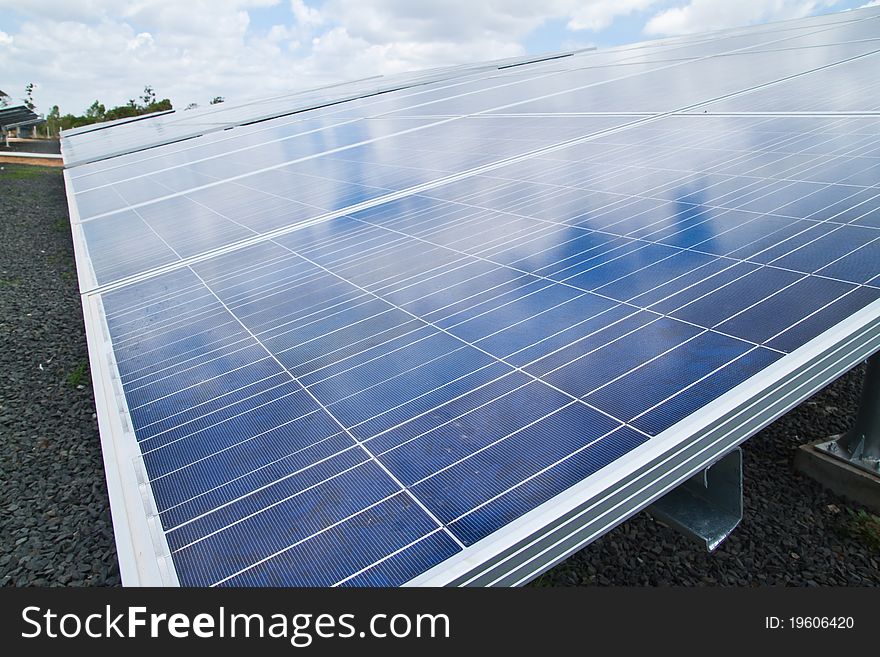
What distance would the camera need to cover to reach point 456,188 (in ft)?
23.9

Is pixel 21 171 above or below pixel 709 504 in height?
below

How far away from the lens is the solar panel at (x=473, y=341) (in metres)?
2.61

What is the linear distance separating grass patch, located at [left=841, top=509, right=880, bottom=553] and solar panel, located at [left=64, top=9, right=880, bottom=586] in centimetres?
277

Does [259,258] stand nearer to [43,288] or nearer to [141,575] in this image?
[141,575]

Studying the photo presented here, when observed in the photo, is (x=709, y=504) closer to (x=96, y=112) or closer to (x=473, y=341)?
(x=473, y=341)

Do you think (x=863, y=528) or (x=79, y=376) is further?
(x=79, y=376)

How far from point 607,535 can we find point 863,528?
2135 millimetres

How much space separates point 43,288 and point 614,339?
1241 cm

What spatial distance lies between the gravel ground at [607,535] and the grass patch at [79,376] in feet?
0.07

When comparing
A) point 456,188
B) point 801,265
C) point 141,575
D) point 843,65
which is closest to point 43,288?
point 456,188

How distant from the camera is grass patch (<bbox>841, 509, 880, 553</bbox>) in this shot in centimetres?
552

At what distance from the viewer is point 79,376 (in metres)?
8.93

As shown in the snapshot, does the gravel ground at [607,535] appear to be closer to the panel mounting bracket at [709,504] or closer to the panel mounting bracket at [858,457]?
the panel mounting bracket at [858,457]

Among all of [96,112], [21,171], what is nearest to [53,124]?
[96,112]
